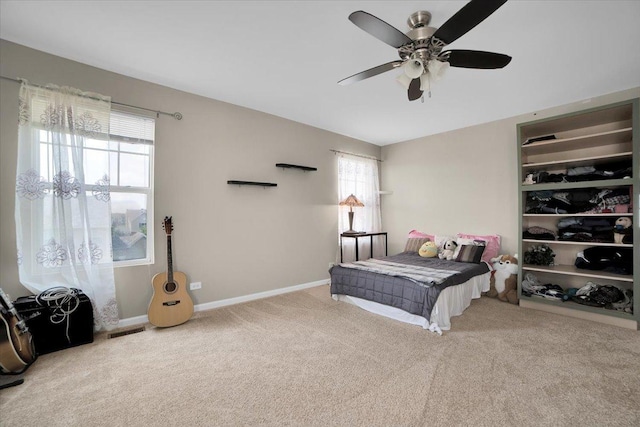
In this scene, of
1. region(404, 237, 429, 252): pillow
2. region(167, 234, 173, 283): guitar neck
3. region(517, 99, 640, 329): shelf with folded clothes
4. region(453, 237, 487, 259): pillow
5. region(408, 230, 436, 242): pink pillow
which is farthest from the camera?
region(408, 230, 436, 242): pink pillow

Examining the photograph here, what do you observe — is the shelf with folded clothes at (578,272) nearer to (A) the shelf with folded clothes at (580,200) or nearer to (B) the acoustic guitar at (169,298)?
(A) the shelf with folded clothes at (580,200)

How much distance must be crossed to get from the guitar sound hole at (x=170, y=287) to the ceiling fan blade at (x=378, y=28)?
114 inches

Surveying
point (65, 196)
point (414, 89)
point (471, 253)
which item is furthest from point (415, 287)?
point (65, 196)

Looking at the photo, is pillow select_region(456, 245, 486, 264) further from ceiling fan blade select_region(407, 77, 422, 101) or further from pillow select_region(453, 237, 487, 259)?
ceiling fan blade select_region(407, 77, 422, 101)

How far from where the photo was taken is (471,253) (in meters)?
3.76

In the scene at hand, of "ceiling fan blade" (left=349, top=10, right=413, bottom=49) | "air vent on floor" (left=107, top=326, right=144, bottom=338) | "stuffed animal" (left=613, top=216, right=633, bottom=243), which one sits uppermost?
"ceiling fan blade" (left=349, top=10, right=413, bottom=49)

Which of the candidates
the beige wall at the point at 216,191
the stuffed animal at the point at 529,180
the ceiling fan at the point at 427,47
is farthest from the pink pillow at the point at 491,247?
the ceiling fan at the point at 427,47

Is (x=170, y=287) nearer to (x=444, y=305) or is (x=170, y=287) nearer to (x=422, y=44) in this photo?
(x=444, y=305)

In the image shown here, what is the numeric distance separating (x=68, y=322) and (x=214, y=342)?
123 centimetres

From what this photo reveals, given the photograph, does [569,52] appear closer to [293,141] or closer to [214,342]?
[293,141]

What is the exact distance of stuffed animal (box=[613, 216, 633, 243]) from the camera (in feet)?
9.17

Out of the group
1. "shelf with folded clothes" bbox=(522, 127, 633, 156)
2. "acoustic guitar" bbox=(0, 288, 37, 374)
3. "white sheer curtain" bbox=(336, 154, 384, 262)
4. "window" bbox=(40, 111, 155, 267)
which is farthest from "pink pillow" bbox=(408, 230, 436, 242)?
"acoustic guitar" bbox=(0, 288, 37, 374)

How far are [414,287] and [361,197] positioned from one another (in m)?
2.59

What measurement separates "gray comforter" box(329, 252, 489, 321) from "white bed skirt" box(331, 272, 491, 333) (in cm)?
7
